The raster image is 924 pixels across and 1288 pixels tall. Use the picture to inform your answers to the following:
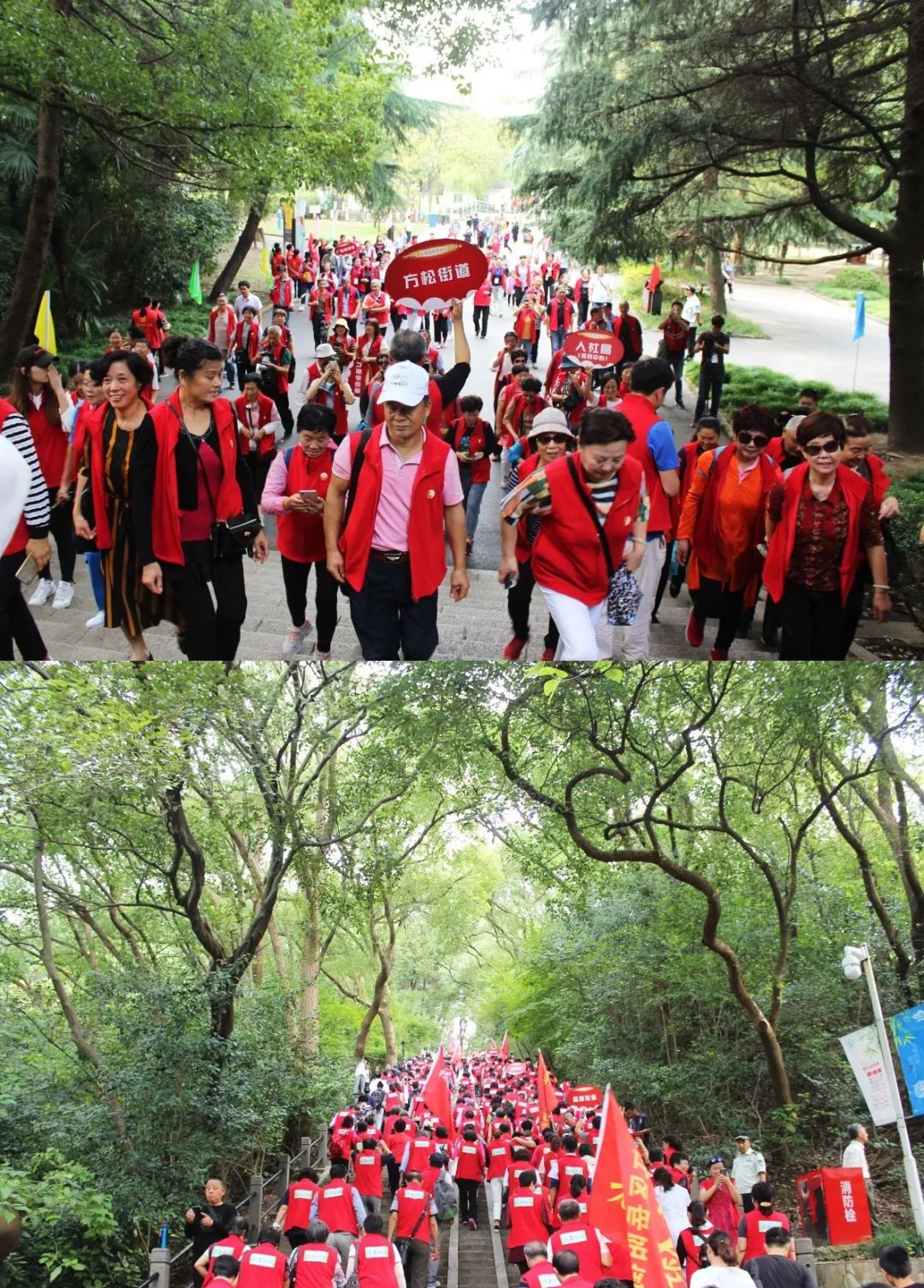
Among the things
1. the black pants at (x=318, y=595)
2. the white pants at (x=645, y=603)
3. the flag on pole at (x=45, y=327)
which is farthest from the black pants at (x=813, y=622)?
the flag on pole at (x=45, y=327)

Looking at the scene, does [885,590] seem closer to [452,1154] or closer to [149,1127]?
[149,1127]

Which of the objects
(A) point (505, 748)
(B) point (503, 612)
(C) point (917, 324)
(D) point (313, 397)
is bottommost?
(A) point (505, 748)

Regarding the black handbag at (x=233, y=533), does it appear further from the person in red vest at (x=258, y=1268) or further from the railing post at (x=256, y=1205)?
the railing post at (x=256, y=1205)

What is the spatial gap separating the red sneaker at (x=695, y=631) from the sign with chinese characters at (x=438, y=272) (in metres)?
2.43

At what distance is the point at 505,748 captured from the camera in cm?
891

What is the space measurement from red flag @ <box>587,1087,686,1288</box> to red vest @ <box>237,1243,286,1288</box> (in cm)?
173

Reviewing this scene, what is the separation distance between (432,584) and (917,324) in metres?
9.36

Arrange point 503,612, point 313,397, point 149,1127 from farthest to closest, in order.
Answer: point 313,397 → point 149,1127 → point 503,612

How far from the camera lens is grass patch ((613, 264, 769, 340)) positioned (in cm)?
2394

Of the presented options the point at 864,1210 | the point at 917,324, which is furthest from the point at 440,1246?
the point at 917,324

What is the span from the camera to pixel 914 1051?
7898mm

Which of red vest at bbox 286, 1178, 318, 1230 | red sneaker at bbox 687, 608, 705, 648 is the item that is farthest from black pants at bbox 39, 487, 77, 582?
red vest at bbox 286, 1178, 318, 1230

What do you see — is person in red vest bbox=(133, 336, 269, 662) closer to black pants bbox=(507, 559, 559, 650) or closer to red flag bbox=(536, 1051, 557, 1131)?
black pants bbox=(507, 559, 559, 650)

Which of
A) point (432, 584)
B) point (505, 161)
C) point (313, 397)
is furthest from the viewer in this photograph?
point (505, 161)
